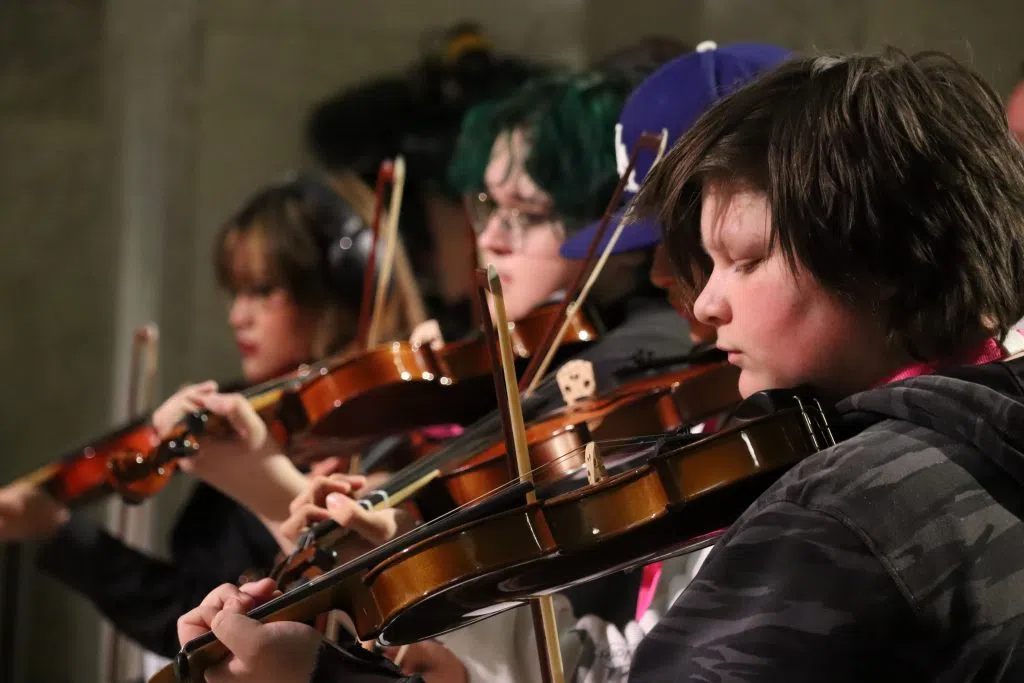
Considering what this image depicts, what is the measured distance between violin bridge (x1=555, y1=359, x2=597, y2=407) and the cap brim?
123 mm

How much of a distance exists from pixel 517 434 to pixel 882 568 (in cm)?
26

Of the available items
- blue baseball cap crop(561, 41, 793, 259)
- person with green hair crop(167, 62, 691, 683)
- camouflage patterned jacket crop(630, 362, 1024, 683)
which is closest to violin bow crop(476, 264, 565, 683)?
camouflage patterned jacket crop(630, 362, 1024, 683)

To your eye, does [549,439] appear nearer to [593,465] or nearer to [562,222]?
[593,465]

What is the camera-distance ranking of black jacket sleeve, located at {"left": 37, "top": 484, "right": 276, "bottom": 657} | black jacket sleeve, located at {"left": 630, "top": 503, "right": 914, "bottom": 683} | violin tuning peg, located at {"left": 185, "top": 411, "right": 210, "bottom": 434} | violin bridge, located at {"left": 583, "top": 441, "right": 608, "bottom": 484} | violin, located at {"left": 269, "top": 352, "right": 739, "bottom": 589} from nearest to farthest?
black jacket sleeve, located at {"left": 630, "top": 503, "right": 914, "bottom": 683} → violin bridge, located at {"left": 583, "top": 441, "right": 608, "bottom": 484} → violin, located at {"left": 269, "top": 352, "right": 739, "bottom": 589} → violin tuning peg, located at {"left": 185, "top": 411, "right": 210, "bottom": 434} → black jacket sleeve, located at {"left": 37, "top": 484, "right": 276, "bottom": 657}

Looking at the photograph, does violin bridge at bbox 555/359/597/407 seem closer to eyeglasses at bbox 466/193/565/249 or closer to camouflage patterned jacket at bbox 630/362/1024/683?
eyeglasses at bbox 466/193/565/249

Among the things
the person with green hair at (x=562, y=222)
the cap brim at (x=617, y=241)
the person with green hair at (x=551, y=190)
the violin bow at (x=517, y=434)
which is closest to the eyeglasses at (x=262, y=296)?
the person with green hair at (x=562, y=222)

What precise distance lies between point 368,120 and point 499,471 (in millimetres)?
2108

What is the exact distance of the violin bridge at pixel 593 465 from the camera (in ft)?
2.69

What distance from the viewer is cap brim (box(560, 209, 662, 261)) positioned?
4.05 ft

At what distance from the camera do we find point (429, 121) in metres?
3.06

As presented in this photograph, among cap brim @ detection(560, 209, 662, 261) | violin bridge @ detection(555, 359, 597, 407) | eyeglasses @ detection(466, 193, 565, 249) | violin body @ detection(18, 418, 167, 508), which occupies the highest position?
eyeglasses @ detection(466, 193, 565, 249)

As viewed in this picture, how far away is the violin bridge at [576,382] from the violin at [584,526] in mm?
345

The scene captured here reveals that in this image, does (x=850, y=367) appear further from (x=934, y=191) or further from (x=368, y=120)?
(x=368, y=120)

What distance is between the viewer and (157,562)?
1.80m
